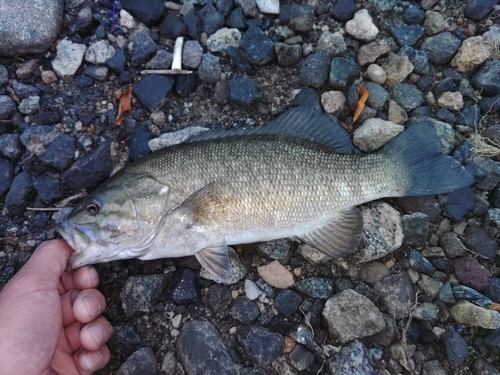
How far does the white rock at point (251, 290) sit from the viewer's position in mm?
3607

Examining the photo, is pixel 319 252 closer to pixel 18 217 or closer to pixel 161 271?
pixel 161 271

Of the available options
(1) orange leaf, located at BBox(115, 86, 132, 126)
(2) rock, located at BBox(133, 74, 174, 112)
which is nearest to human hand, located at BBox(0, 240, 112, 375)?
(1) orange leaf, located at BBox(115, 86, 132, 126)

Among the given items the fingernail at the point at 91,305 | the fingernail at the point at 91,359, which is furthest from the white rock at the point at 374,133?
the fingernail at the point at 91,359

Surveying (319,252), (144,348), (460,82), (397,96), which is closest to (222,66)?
(397,96)

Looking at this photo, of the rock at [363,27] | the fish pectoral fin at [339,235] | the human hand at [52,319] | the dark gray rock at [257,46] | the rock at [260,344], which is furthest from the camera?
the rock at [363,27]

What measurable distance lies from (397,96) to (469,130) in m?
0.83

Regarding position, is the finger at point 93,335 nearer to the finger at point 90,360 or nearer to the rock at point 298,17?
the finger at point 90,360

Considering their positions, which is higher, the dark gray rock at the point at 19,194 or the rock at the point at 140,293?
the dark gray rock at the point at 19,194

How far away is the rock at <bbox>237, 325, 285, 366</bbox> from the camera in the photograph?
335 centimetres

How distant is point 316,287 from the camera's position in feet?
11.8

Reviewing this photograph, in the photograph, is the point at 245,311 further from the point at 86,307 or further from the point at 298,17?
the point at 298,17

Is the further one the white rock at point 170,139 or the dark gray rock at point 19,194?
the white rock at point 170,139

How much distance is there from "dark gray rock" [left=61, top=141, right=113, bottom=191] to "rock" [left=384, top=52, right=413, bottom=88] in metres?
3.16

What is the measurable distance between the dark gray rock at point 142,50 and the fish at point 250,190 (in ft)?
4.31
